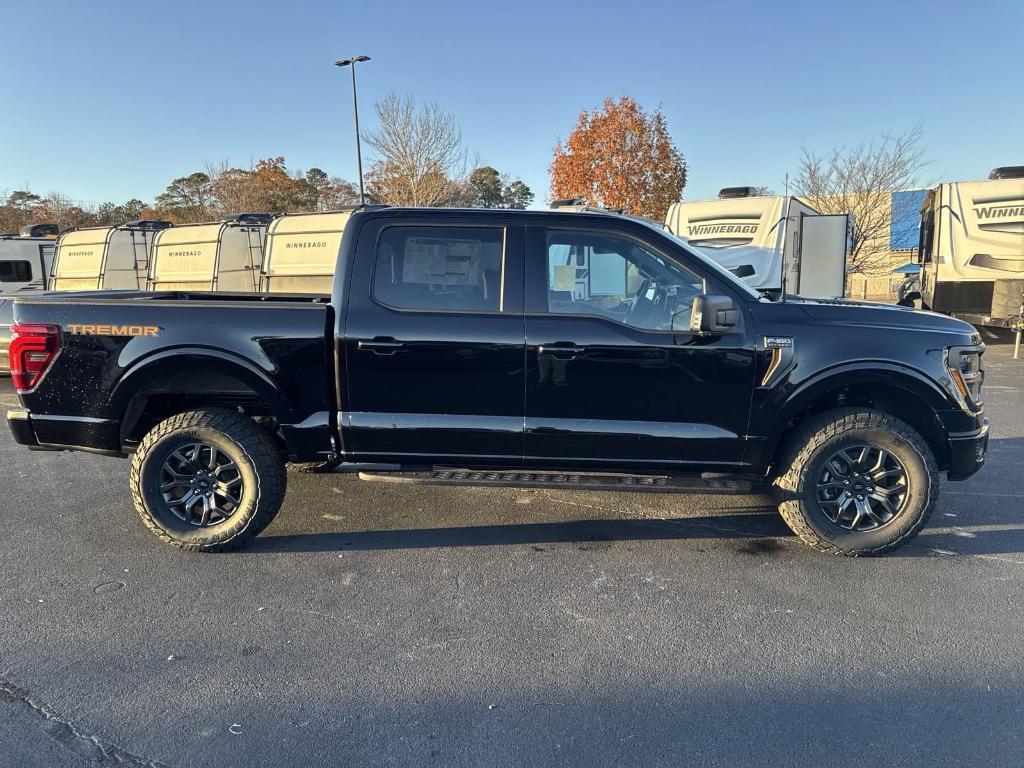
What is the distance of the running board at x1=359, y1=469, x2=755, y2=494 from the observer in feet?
12.6

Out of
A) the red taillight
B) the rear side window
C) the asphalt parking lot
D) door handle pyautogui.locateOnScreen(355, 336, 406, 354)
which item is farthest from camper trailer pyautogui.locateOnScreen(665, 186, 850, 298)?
the red taillight

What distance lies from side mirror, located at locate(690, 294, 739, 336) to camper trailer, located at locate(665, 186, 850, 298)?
7.73 m

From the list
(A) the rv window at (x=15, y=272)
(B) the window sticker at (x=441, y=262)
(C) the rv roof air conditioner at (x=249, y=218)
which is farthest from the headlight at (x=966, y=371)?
(A) the rv window at (x=15, y=272)

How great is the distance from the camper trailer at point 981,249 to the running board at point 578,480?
9.86 m

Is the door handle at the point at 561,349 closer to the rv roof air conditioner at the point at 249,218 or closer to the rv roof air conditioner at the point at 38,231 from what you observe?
the rv roof air conditioner at the point at 249,218

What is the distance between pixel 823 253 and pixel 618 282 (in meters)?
9.68

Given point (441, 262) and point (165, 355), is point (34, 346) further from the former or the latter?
point (441, 262)

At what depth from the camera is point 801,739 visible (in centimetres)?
247

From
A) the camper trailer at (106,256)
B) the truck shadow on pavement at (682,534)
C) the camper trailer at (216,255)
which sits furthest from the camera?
the camper trailer at (106,256)

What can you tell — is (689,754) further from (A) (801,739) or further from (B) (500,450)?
(B) (500,450)

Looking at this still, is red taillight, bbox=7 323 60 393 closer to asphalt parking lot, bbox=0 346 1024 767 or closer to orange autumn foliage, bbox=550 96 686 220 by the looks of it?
asphalt parking lot, bbox=0 346 1024 767

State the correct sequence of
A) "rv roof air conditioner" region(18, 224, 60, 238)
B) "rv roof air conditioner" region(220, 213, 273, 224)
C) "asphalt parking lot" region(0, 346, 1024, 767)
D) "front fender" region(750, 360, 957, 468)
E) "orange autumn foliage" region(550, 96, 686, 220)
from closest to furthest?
"asphalt parking lot" region(0, 346, 1024, 767) → "front fender" region(750, 360, 957, 468) → "rv roof air conditioner" region(220, 213, 273, 224) → "rv roof air conditioner" region(18, 224, 60, 238) → "orange autumn foliage" region(550, 96, 686, 220)

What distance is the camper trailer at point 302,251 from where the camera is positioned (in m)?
12.2

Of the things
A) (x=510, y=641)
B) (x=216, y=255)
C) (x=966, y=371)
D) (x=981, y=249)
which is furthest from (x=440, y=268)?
(x=216, y=255)
